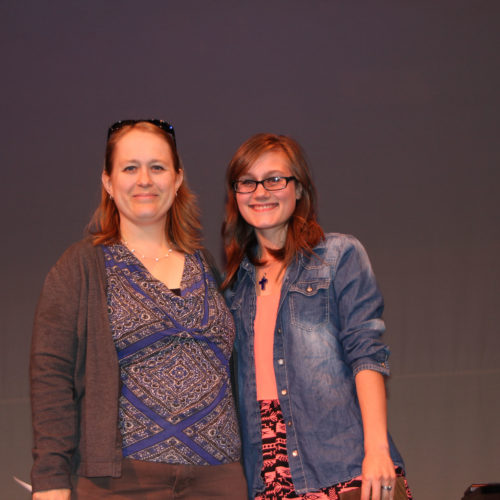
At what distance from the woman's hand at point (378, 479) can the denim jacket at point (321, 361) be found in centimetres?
8

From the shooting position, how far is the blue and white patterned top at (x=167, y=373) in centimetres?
160

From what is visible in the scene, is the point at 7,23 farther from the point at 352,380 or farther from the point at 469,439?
the point at 469,439

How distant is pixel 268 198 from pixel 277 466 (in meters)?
0.75

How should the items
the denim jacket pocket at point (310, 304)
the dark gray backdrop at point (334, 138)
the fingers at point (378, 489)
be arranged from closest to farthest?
1. the fingers at point (378, 489)
2. the denim jacket pocket at point (310, 304)
3. the dark gray backdrop at point (334, 138)

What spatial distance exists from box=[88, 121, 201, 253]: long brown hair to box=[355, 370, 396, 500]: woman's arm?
629 mm

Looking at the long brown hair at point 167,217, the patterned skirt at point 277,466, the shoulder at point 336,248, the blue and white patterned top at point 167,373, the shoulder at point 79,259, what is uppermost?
the long brown hair at point 167,217

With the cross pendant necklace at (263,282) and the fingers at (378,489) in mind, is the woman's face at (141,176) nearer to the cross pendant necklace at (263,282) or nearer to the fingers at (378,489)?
the cross pendant necklace at (263,282)

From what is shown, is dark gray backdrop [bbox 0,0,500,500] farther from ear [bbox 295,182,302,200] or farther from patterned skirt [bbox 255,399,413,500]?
patterned skirt [bbox 255,399,413,500]

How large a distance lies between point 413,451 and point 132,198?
8.05ft

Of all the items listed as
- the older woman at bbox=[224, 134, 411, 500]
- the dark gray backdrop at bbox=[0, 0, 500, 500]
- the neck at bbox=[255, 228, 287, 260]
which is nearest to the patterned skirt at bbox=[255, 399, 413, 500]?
the older woman at bbox=[224, 134, 411, 500]

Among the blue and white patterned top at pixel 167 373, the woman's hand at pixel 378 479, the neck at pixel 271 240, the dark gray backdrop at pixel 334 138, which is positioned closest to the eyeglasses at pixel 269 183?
the neck at pixel 271 240

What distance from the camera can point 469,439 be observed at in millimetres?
3627

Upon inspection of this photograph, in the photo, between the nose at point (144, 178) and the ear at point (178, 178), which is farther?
the ear at point (178, 178)

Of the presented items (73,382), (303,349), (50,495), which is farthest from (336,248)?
(50,495)
